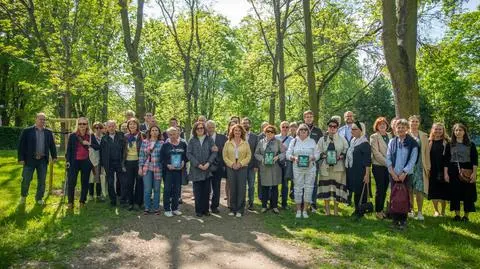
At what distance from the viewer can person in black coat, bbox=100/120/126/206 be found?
8.98m

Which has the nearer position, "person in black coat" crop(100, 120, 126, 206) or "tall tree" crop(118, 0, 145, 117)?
"person in black coat" crop(100, 120, 126, 206)

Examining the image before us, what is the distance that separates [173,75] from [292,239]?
3530 cm

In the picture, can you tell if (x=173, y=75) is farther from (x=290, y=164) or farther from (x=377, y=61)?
(x=290, y=164)

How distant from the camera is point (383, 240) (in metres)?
6.47

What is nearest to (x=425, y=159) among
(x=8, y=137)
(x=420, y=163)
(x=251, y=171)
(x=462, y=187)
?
(x=420, y=163)

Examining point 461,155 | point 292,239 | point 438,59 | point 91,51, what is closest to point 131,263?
point 292,239

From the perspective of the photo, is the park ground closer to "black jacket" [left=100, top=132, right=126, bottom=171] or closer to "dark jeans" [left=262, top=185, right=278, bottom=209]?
"dark jeans" [left=262, top=185, right=278, bottom=209]

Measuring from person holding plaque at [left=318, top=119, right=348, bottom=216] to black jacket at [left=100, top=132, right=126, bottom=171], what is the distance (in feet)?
14.2

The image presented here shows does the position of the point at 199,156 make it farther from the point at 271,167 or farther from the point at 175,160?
the point at 271,167

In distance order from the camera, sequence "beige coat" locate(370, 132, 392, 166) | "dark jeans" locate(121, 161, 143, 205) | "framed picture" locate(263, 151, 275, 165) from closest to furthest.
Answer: "beige coat" locate(370, 132, 392, 166) → "framed picture" locate(263, 151, 275, 165) → "dark jeans" locate(121, 161, 143, 205)

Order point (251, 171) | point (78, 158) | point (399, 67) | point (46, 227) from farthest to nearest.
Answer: point (251, 171), point (399, 67), point (78, 158), point (46, 227)

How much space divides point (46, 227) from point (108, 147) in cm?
251

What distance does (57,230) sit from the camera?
6.88 meters

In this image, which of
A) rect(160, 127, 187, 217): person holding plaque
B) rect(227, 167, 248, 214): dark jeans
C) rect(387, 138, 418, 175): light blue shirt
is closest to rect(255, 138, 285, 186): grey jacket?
rect(227, 167, 248, 214): dark jeans
